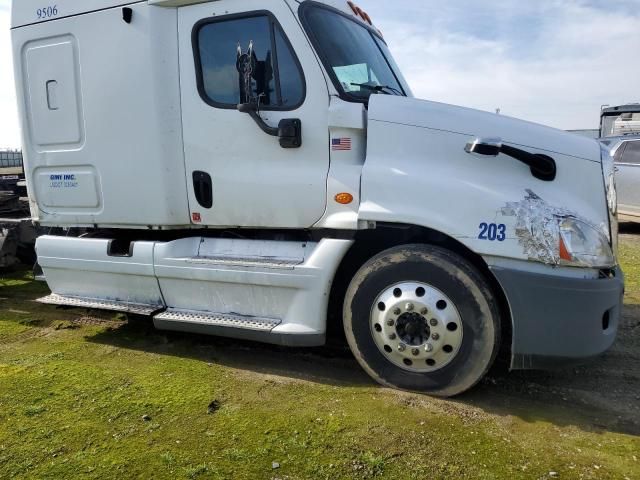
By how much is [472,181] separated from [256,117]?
5.24 feet

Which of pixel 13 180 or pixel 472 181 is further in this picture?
pixel 13 180

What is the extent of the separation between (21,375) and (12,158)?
757 inches

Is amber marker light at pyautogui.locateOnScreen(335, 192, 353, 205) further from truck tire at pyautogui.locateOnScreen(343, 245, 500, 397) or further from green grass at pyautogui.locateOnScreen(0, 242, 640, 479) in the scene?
green grass at pyautogui.locateOnScreen(0, 242, 640, 479)

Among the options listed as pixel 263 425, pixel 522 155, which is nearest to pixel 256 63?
pixel 522 155

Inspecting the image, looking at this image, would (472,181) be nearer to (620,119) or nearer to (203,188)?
(203,188)

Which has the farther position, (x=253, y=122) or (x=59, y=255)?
(x=59, y=255)

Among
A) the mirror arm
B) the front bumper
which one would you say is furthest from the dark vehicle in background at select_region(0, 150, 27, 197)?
the front bumper

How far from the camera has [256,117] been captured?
393cm

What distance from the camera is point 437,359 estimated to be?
143 inches

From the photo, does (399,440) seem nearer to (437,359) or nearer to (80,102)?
(437,359)

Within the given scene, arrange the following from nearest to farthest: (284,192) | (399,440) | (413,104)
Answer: (399,440), (413,104), (284,192)

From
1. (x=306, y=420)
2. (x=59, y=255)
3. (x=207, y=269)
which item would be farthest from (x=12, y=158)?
(x=306, y=420)

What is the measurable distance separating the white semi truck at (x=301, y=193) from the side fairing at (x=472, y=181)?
0.01 meters

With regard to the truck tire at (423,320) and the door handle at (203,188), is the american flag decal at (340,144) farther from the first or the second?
the door handle at (203,188)
